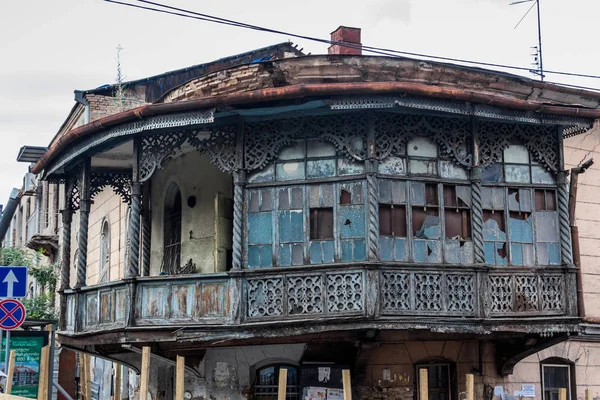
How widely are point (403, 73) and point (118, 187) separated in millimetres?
6113

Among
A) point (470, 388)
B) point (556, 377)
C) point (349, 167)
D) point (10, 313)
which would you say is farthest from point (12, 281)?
point (556, 377)

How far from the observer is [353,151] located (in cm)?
1344

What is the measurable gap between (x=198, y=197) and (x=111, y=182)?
6.77ft

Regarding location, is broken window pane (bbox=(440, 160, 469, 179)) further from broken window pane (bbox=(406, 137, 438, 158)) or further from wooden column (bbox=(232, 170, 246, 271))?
wooden column (bbox=(232, 170, 246, 271))

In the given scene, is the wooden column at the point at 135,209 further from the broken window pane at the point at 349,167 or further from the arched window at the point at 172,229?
the broken window pane at the point at 349,167

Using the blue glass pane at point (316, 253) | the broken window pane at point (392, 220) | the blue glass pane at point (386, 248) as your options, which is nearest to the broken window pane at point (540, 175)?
the broken window pane at point (392, 220)

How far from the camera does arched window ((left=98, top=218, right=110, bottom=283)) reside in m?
22.2

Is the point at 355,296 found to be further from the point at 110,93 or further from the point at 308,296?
the point at 110,93

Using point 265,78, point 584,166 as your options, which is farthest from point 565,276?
point 265,78

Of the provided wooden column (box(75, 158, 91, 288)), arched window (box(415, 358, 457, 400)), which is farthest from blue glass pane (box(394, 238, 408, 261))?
wooden column (box(75, 158, 91, 288))

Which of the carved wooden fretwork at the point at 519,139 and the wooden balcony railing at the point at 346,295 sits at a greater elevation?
the carved wooden fretwork at the point at 519,139

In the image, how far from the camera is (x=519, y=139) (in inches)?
570

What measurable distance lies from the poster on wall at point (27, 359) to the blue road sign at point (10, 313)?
4.65 meters

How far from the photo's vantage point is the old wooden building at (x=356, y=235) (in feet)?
43.3
